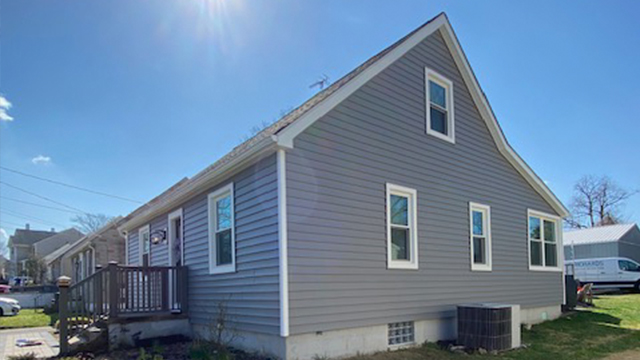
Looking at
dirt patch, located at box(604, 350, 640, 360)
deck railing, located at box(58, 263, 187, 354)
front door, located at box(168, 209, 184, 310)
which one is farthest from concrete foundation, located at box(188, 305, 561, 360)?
front door, located at box(168, 209, 184, 310)

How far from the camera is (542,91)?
1502 centimetres

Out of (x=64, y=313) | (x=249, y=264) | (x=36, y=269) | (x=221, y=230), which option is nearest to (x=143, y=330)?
(x=64, y=313)

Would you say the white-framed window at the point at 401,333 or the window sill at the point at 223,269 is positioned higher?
the window sill at the point at 223,269

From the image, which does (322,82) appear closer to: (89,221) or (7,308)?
(7,308)

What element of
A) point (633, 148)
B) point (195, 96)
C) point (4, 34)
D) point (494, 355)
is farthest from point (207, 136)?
point (633, 148)

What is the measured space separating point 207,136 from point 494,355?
495 inches

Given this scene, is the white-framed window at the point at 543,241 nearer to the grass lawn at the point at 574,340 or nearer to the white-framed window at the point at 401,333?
the grass lawn at the point at 574,340

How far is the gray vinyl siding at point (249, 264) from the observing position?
677 cm

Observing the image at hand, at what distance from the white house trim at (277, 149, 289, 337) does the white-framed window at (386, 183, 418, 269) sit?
7.82ft

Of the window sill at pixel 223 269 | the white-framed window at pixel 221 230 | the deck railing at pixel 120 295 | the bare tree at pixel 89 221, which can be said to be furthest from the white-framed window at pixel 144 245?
the bare tree at pixel 89 221

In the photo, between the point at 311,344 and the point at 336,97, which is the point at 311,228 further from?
the point at 336,97

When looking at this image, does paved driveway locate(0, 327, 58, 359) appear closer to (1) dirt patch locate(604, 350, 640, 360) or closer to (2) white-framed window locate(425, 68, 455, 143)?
(2) white-framed window locate(425, 68, 455, 143)

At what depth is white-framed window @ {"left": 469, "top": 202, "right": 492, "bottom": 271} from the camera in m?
10.2

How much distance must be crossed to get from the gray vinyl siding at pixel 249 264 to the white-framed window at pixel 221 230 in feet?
0.45
